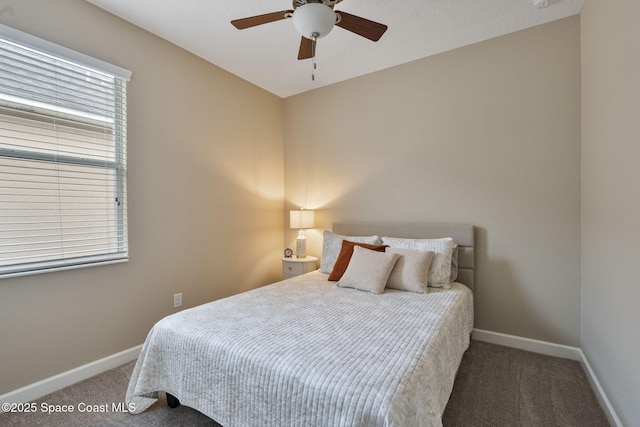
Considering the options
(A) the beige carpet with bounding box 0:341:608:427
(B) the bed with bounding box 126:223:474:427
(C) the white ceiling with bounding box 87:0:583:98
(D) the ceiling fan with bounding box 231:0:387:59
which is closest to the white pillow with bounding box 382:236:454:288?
(B) the bed with bounding box 126:223:474:427

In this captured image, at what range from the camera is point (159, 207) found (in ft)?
8.54

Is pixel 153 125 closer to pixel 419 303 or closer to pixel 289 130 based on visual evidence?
pixel 289 130

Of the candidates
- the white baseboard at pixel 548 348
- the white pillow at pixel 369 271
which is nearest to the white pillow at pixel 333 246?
the white pillow at pixel 369 271

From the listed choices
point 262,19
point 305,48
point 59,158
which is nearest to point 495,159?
point 305,48

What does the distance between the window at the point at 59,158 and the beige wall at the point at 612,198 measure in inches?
125

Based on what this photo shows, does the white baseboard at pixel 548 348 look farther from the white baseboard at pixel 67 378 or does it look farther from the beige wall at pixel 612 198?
the white baseboard at pixel 67 378

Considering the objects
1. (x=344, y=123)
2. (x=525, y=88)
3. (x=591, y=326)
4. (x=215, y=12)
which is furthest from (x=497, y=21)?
(x=591, y=326)

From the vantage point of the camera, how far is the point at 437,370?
1383 millimetres

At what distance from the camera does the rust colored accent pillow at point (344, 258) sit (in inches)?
106

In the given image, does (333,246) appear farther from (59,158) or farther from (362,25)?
(59,158)

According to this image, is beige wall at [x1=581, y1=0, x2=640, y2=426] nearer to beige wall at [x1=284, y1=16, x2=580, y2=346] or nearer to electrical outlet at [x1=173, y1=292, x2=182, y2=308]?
beige wall at [x1=284, y1=16, x2=580, y2=346]

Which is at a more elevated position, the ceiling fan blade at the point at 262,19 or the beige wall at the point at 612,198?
the ceiling fan blade at the point at 262,19

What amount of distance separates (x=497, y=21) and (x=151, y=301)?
3.70 meters

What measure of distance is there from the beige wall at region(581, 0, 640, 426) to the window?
3186 millimetres
